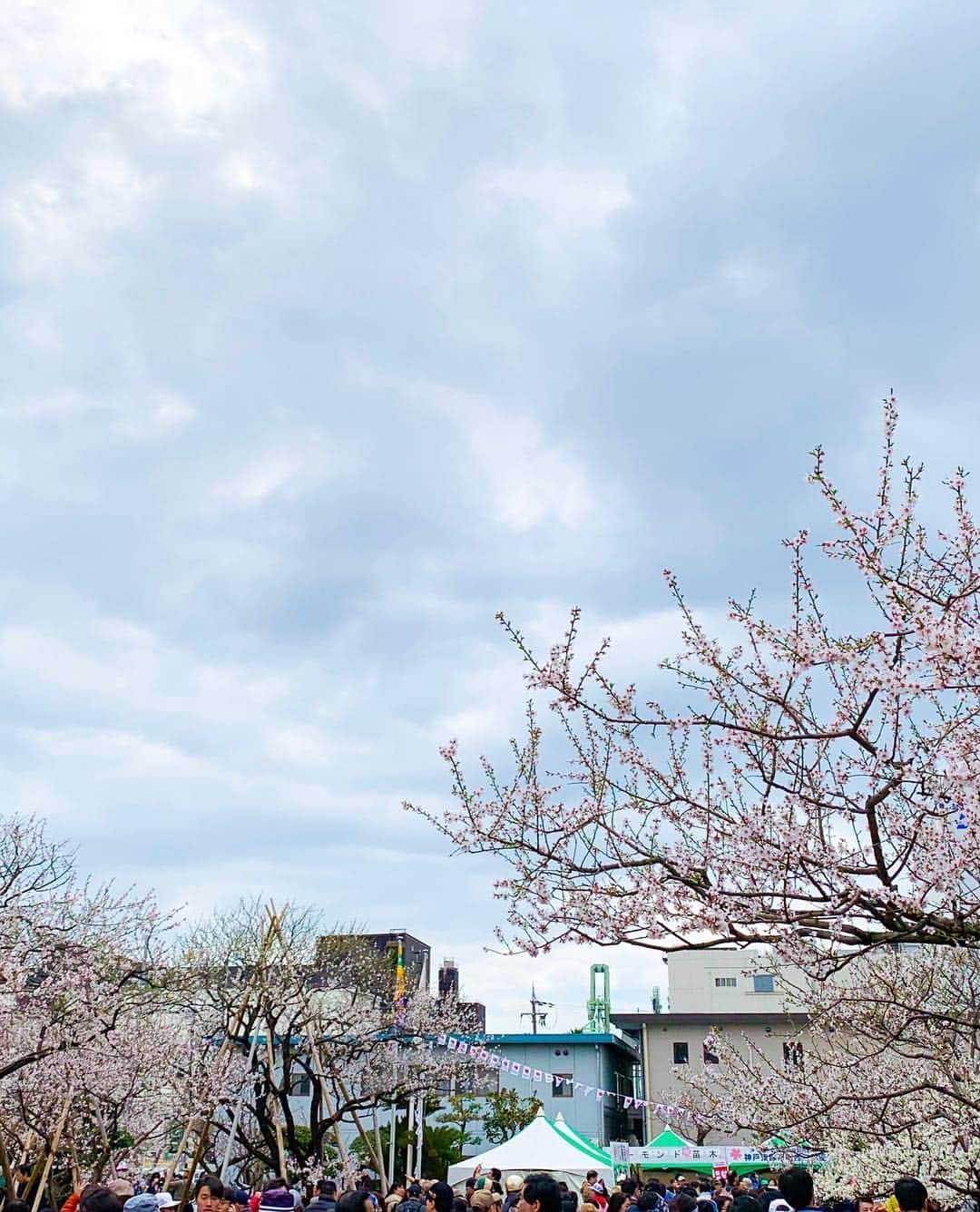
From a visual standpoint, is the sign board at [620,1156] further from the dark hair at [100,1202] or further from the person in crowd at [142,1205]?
the dark hair at [100,1202]

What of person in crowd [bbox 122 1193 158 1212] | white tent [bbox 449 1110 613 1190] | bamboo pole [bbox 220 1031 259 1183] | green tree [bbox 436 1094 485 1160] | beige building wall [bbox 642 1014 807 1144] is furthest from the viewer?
beige building wall [bbox 642 1014 807 1144]

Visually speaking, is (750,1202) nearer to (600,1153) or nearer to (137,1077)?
(600,1153)

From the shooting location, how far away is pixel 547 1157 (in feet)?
58.2

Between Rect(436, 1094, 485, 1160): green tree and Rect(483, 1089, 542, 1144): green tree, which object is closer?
Rect(436, 1094, 485, 1160): green tree

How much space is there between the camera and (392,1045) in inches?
900

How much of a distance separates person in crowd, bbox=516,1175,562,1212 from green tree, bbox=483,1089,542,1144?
3048cm

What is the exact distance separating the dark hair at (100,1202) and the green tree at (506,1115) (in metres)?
30.7

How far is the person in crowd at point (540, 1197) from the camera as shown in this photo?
16.0 feet

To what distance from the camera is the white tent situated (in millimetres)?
17500

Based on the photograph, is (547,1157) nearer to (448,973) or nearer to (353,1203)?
(353,1203)

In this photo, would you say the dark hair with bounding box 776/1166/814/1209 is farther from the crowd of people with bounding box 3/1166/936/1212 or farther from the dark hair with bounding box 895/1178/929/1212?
the dark hair with bounding box 895/1178/929/1212

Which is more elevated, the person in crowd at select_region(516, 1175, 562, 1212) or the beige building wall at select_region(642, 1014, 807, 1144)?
the beige building wall at select_region(642, 1014, 807, 1144)

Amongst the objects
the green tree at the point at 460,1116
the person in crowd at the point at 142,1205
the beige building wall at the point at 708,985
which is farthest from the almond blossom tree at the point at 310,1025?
the beige building wall at the point at 708,985

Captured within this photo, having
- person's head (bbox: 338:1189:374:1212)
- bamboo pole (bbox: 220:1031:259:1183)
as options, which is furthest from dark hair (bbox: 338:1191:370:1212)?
bamboo pole (bbox: 220:1031:259:1183)
